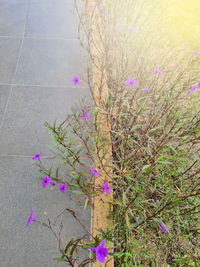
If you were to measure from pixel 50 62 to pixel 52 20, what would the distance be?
33.4 inches

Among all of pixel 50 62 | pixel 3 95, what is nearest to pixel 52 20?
pixel 50 62

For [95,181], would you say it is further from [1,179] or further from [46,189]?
[1,179]

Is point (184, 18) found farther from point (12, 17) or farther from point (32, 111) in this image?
point (32, 111)

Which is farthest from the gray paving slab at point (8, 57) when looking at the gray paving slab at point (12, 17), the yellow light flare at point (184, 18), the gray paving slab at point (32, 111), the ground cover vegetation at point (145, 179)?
the yellow light flare at point (184, 18)

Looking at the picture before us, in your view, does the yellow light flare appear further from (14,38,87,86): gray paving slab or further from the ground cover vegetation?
(14,38,87,86): gray paving slab

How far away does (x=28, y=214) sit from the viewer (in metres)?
1.38

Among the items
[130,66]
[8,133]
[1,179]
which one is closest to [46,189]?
[1,179]

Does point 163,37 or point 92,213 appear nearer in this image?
point 92,213

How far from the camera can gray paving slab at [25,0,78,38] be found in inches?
103

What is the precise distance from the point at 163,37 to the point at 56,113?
1813mm

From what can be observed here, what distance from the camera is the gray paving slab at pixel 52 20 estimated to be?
2.62m

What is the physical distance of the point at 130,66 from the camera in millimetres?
2135

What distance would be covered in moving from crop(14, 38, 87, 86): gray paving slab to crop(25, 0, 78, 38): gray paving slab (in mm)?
171

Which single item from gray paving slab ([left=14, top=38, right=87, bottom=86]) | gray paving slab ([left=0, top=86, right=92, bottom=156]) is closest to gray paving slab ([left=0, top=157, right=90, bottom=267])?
gray paving slab ([left=0, top=86, right=92, bottom=156])
